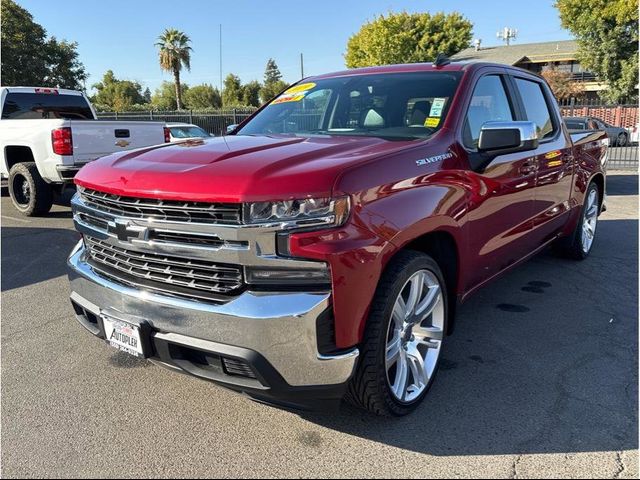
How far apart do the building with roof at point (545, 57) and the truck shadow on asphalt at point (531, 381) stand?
41993 mm

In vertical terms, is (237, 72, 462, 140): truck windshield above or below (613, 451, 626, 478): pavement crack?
above

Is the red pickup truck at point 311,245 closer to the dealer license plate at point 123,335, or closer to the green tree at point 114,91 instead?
the dealer license plate at point 123,335

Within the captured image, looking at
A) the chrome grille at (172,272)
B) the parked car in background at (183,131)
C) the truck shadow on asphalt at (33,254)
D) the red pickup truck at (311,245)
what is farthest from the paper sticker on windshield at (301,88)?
the parked car in background at (183,131)

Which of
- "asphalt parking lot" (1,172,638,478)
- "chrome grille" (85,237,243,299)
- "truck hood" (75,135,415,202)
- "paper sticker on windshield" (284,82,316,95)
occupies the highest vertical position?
"paper sticker on windshield" (284,82,316,95)

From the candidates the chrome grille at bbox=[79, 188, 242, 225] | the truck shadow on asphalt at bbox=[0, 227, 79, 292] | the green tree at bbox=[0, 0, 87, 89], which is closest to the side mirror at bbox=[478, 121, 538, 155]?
the chrome grille at bbox=[79, 188, 242, 225]

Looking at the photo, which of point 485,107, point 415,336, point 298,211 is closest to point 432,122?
point 485,107

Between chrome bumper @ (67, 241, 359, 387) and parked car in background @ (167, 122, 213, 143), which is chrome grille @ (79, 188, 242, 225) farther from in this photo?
parked car in background @ (167, 122, 213, 143)

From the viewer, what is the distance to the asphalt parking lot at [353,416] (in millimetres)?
2467

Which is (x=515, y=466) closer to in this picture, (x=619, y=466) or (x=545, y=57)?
(x=619, y=466)

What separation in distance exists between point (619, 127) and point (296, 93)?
24.7 metres

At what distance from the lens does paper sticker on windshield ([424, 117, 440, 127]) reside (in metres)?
3.24

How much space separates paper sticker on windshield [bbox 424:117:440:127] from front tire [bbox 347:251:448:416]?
91 centimetres

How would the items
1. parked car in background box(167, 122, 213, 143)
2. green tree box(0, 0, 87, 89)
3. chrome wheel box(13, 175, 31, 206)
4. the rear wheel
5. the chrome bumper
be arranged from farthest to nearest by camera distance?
green tree box(0, 0, 87, 89), parked car in background box(167, 122, 213, 143), chrome wheel box(13, 175, 31, 206), the rear wheel, the chrome bumper

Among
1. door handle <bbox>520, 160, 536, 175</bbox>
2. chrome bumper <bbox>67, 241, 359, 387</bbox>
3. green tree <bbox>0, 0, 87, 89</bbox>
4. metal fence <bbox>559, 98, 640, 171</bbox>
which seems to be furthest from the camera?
green tree <bbox>0, 0, 87, 89</bbox>
